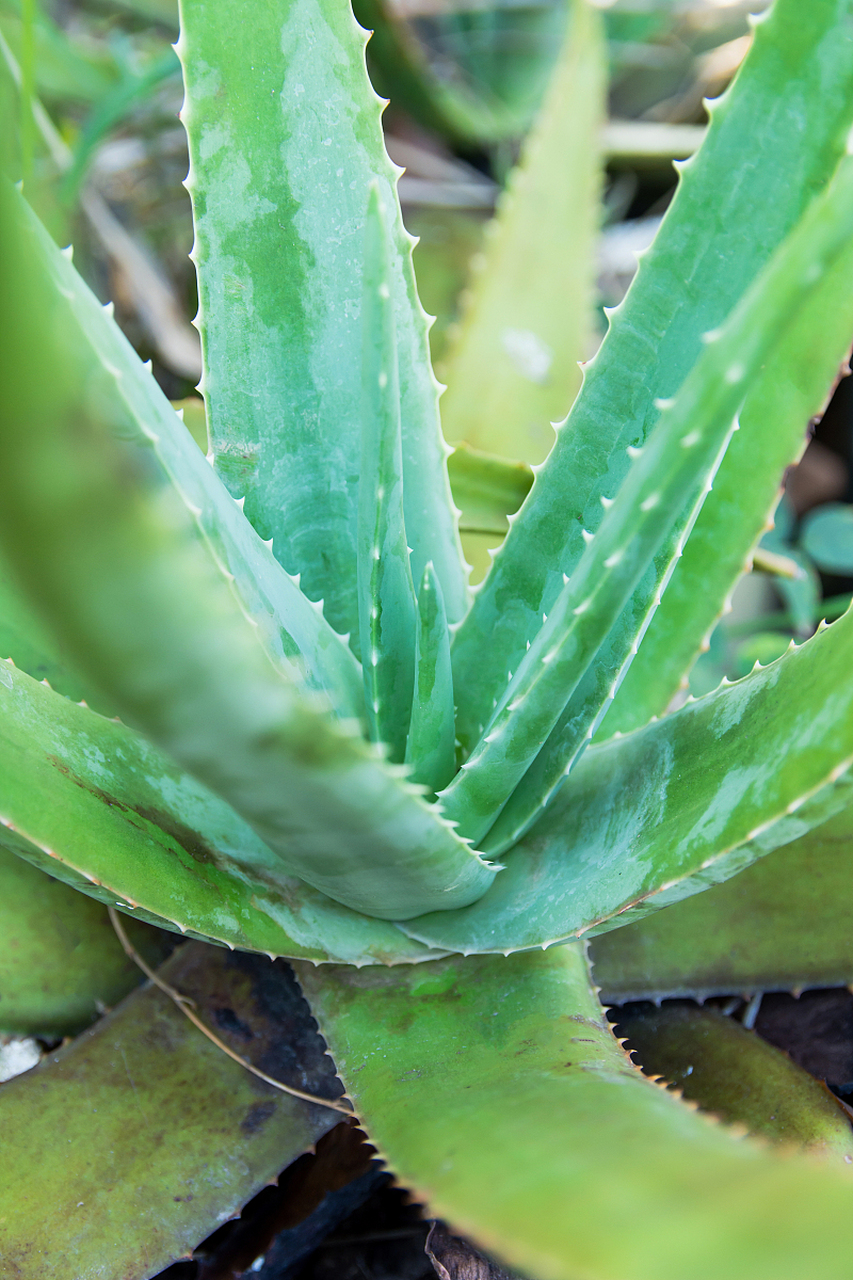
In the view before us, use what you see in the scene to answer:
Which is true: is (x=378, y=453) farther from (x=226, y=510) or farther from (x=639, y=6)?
(x=639, y=6)

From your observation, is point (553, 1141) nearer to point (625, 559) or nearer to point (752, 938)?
point (625, 559)

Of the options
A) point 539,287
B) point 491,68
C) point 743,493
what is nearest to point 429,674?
point 743,493

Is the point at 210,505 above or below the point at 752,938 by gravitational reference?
above

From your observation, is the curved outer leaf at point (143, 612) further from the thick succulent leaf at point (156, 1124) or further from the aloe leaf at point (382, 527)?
the thick succulent leaf at point (156, 1124)

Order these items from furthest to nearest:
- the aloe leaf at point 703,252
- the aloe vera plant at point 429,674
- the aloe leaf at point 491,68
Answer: the aloe leaf at point 491,68, the aloe leaf at point 703,252, the aloe vera plant at point 429,674

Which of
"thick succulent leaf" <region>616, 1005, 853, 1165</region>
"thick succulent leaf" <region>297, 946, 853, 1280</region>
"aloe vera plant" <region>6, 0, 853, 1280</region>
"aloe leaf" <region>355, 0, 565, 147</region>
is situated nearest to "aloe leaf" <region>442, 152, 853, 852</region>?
"aloe vera plant" <region>6, 0, 853, 1280</region>

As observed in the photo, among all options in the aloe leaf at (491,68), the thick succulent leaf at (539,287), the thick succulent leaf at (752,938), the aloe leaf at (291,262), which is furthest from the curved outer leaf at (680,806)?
the aloe leaf at (491,68)
